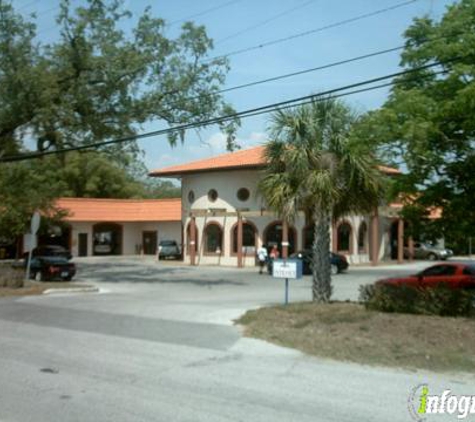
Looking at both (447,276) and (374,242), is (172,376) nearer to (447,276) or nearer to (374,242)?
(447,276)

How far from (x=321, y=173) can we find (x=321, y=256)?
219cm

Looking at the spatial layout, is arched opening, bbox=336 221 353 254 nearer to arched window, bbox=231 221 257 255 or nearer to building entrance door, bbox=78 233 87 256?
arched window, bbox=231 221 257 255

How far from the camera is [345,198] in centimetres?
1722

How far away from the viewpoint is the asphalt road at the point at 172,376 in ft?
24.6

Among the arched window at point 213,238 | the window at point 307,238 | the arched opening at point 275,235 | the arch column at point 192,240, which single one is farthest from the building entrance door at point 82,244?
the window at point 307,238

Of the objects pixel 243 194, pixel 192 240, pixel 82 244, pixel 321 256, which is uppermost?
pixel 243 194

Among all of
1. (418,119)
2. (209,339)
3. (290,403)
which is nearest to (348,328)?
(209,339)

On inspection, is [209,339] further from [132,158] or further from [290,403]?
[132,158]

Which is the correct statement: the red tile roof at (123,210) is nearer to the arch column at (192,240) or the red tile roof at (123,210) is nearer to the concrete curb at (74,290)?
the arch column at (192,240)

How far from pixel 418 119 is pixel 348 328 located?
14.1 ft

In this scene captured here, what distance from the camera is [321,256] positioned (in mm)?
16969

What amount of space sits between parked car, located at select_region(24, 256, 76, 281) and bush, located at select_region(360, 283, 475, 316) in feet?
57.3
